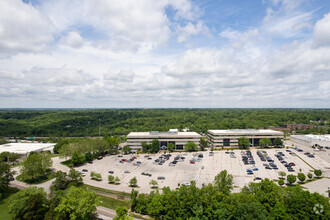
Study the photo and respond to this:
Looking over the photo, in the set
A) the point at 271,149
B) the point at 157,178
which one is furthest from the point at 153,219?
the point at 271,149

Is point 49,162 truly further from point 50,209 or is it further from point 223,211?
point 223,211

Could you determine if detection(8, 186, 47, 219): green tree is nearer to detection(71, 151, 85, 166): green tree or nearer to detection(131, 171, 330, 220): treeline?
detection(131, 171, 330, 220): treeline

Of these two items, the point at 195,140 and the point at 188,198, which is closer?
the point at 188,198

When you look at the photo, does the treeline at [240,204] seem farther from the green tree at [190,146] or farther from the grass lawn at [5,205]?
the green tree at [190,146]

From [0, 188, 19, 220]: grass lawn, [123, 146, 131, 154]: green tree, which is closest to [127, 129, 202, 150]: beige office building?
[123, 146, 131, 154]: green tree

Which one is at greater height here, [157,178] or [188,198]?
[188,198]

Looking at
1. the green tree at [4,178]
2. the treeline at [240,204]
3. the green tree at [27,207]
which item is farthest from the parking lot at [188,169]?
the green tree at [4,178]
